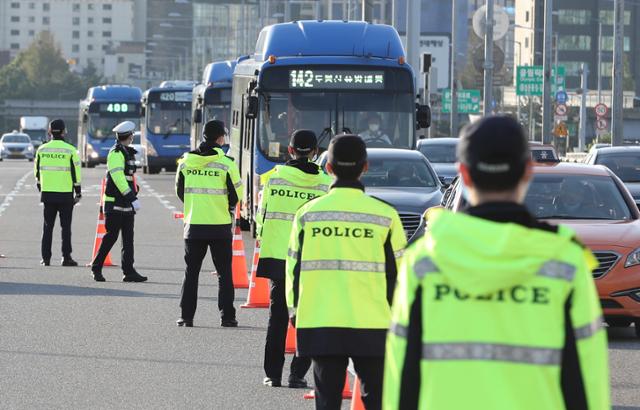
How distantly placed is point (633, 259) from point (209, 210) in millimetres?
3464

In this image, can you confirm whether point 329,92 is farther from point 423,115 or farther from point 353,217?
point 353,217

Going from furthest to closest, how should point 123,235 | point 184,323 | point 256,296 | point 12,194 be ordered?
point 12,194, point 123,235, point 256,296, point 184,323

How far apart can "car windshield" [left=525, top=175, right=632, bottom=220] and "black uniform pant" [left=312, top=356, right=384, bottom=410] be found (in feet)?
24.1

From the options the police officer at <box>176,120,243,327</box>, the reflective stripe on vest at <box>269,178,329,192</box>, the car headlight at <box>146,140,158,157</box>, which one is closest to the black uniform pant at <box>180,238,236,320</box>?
the police officer at <box>176,120,243,327</box>

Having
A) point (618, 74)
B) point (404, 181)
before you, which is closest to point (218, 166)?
point (404, 181)

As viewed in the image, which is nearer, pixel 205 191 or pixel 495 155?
pixel 495 155

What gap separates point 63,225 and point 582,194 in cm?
807

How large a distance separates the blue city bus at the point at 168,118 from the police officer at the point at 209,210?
144 feet

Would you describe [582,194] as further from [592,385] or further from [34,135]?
[34,135]

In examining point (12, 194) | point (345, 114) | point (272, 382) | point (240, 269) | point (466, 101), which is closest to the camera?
point (272, 382)

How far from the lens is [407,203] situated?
1941 cm

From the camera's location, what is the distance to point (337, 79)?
2461 centimetres

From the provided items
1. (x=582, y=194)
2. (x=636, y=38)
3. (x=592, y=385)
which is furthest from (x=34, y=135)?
(x=592, y=385)

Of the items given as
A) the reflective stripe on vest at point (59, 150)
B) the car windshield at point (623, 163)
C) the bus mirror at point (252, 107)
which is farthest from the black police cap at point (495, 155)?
the car windshield at point (623, 163)
